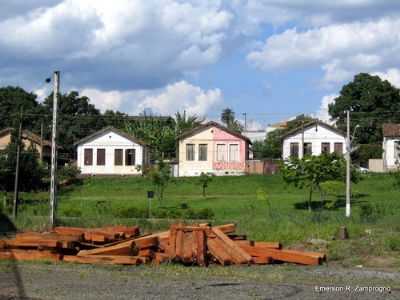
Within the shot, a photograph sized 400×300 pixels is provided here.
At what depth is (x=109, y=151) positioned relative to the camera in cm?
8275

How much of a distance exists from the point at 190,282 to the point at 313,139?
224 ft

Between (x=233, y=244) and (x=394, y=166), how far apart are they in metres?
64.2

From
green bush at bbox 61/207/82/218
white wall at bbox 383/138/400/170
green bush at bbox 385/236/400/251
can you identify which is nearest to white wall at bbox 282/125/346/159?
white wall at bbox 383/138/400/170

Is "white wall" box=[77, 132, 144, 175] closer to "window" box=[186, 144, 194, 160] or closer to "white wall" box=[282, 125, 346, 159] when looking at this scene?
"window" box=[186, 144, 194, 160]

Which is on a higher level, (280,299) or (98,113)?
(98,113)

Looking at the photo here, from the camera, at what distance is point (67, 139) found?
10431cm

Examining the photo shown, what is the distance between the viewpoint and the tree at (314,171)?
172ft

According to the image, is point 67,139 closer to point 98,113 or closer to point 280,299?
point 98,113

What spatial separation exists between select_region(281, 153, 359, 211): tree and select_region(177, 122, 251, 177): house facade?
26.5 meters

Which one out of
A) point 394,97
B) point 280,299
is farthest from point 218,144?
point 280,299

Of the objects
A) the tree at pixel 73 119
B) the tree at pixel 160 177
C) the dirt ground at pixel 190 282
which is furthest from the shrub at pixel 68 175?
the dirt ground at pixel 190 282

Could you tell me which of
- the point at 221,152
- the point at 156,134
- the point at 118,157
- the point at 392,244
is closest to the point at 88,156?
the point at 118,157

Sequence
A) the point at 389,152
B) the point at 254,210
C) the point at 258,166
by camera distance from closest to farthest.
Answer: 1. the point at 254,210
2. the point at 258,166
3. the point at 389,152

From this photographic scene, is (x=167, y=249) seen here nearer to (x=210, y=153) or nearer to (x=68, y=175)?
(x=68, y=175)
